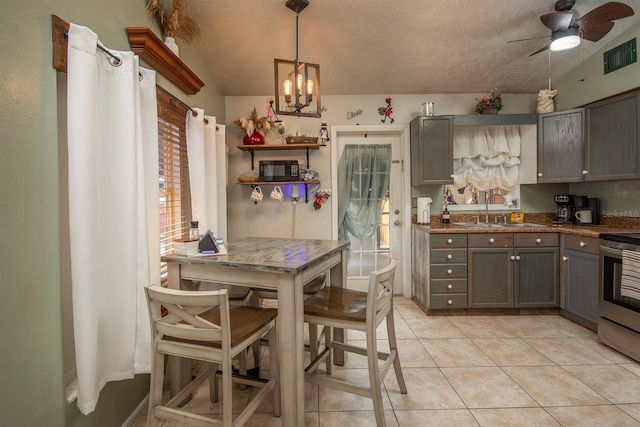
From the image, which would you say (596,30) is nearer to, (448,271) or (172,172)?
(448,271)

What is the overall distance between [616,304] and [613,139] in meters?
1.53

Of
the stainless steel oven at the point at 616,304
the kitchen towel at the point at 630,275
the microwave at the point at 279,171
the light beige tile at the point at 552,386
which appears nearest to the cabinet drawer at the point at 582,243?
the stainless steel oven at the point at 616,304

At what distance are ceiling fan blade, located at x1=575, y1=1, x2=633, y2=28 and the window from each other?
307cm

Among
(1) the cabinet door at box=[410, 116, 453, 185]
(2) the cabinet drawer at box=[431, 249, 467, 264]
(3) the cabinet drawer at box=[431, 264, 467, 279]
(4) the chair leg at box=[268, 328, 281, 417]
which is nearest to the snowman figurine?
(1) the cabinet door at box=[410, 116, 453, 185]

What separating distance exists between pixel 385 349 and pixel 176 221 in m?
1.98

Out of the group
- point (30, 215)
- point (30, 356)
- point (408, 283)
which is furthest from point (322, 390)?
point (408, 283)

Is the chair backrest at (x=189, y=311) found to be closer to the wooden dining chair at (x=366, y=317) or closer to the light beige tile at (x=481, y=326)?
the wooden dining chair at (x=366, y=317)

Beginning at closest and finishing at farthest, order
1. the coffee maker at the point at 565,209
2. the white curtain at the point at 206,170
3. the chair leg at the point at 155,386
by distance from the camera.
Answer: the chair leg at the point at 155,386, the white curtain at the point at 206,170, the coffee maker at the point at 565,209

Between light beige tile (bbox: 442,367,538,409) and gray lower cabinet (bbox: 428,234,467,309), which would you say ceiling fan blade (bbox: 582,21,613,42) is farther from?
light beige tile (bbox: 442,367,538,409)

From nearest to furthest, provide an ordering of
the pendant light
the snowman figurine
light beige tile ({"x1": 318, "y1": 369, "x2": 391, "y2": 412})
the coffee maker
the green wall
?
the green wall → light beige tile ({"x1": 318, "y1": 369, "x2": 391, "y2": 412}) → the pendant light → the coffee maker → the snowman figurine

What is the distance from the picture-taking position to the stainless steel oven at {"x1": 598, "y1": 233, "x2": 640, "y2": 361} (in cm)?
235

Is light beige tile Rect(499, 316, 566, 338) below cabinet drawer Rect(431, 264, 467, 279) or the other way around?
below

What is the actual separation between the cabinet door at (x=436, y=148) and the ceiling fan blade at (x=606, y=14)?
1.31 m

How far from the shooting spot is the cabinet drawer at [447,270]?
3.28 meters
